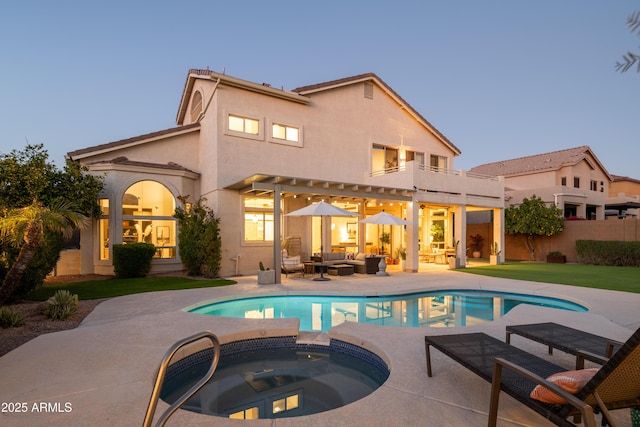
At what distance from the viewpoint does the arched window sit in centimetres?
1463

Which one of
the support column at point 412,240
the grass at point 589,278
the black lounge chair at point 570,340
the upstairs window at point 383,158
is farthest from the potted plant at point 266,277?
the grass at point 589,278

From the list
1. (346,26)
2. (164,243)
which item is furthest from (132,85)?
(164,243)

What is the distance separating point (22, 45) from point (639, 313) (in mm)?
42404

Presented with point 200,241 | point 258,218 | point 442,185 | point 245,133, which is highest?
point 245,133

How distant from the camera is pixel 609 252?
1866 cm

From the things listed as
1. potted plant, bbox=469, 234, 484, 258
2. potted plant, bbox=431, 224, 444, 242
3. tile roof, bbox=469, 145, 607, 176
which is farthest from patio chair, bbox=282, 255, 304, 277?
tile roof, bbox=469, 145, 607, 176

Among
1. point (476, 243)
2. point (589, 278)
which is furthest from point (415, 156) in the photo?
point (589, 278)

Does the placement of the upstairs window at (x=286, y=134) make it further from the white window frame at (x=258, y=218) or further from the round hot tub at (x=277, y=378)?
the round hot tub at (x=277, y=378)

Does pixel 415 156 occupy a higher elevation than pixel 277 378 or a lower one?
higher

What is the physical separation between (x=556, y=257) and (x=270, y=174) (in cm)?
1873

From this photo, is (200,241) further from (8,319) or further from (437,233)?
(437,233)

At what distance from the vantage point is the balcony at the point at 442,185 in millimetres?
16453

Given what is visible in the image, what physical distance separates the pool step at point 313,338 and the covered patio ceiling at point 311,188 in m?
6.42

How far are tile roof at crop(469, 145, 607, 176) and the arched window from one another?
28.3 meters
